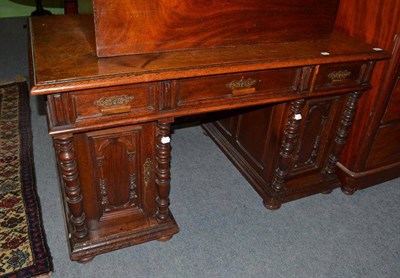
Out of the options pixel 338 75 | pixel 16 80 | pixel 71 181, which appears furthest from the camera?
pixel 16 80

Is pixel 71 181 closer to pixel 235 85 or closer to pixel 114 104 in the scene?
pixel 114 104

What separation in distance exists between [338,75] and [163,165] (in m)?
1.04

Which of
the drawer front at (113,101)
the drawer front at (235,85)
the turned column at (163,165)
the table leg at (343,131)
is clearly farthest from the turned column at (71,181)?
the table leg at (343,131)

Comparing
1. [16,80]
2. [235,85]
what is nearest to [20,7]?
[16,80]

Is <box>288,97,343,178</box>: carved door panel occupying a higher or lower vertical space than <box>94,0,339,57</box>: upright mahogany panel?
lower

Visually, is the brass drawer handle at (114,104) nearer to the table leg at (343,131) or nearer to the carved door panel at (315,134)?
the carved door panel at (315,134)

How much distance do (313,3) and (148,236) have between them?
1512mm

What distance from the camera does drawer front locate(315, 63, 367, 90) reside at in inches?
73.1

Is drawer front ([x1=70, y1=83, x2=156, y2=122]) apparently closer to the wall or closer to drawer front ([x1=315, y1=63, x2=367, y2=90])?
drawer front ([x1=315, y1=63, x2=367, y2=90])

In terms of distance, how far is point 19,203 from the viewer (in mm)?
2168

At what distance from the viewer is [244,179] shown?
100.0 inches

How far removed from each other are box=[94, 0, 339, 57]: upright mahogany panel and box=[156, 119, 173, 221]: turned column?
1.18 feet

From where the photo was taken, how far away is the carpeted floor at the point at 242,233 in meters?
1.88

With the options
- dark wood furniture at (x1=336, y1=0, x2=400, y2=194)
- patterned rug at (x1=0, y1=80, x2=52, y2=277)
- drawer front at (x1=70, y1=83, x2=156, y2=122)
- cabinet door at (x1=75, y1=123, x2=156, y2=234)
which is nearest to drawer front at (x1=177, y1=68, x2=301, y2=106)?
drawer front at (x1=70, y1=83, x2=156, y2=122)
